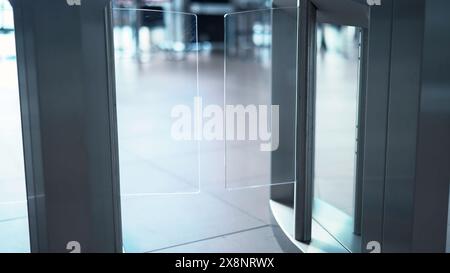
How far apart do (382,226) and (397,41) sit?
897 mm

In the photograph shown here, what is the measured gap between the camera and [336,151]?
6.19 metres

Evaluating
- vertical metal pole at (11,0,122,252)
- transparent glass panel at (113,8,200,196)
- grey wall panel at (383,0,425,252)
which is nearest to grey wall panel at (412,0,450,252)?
grey wall panel at (383,0,425,252)

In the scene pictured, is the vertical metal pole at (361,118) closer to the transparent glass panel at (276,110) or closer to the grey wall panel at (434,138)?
the transparent glass panel at (276,110)

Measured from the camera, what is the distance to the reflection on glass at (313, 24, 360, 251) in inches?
149

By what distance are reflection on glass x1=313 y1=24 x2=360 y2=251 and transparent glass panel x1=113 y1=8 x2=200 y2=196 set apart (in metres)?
1.02

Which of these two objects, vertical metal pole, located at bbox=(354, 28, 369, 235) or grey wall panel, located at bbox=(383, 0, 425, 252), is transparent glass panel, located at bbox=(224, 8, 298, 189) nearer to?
vertical metal pole, located at bbox=(354, 28, 369, 235)

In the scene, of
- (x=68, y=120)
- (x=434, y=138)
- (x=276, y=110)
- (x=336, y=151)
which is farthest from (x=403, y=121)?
(x=336, y=151)

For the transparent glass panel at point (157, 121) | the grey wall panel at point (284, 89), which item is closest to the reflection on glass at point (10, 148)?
the transparent glass panel at point (157, 121)

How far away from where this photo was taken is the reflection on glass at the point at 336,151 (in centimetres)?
378

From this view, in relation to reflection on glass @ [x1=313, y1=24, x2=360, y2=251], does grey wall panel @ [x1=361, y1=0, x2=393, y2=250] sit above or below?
above

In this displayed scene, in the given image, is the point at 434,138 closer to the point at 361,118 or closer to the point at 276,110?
the point at 361,118

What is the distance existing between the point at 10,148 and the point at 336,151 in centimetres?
388

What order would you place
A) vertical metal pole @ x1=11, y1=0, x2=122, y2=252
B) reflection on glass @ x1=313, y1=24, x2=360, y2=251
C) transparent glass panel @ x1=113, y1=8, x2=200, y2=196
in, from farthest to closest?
transparent glass panel @ x1=113, y1=8, x2=200, y2=196, reflection on glass @ x1=313, y1=24, x2=360, y2=251, vertical metal pole @ x1=11, y1=0, x2=122, y2=252

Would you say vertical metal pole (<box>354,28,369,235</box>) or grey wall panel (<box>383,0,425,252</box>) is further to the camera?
vertical metal pole (<box>354,28,369,235</box>)
